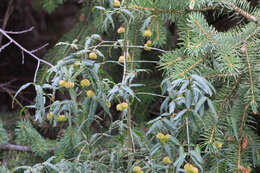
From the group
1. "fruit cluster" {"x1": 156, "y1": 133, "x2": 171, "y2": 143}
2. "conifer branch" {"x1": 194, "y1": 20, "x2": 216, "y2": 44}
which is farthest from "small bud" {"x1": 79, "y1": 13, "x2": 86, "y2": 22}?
"fruit cluster" {"x1": 156, "y1": 133, "x2": 171, "y2": 143}

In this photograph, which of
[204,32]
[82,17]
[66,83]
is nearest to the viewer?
[66,83]

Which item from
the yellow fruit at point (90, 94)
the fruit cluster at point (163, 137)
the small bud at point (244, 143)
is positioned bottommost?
the small bud at point (244, 143)

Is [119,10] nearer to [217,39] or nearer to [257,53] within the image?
[217,39]

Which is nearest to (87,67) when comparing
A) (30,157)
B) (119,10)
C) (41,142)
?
(119,10)

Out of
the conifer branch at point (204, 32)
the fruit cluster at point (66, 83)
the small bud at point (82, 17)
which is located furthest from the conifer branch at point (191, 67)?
the small bud at point (82, 17)

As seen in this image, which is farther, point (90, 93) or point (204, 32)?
point (204, 32)

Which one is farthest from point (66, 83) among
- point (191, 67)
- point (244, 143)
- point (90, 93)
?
point (244, 143)

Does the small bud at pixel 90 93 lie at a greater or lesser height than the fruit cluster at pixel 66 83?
lesser

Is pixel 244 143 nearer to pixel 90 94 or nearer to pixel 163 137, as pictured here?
pixel 163 137

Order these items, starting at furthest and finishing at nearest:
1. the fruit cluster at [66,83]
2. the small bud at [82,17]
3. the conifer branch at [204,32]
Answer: the small bud at [82,17] < the conifer branch at [204,32] < the fruit cluster at [66,83]

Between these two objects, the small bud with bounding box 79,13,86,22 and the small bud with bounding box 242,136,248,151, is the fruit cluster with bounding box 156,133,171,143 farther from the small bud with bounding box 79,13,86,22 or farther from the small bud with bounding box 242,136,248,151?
the small bud with bounding box 79,13,86,22

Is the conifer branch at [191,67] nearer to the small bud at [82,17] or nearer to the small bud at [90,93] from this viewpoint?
the small bud at [90,93]

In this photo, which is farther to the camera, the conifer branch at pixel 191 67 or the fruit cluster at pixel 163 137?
the conifer branch at pixel 191 67

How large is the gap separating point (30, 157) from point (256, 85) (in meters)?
0.80
